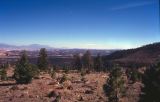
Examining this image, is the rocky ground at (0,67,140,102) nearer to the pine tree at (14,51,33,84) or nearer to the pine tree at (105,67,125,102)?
the pine tree at (14,51,33,84)

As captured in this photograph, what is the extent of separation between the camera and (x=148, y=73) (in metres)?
25.8

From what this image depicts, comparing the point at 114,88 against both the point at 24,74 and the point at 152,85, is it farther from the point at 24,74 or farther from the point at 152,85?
the point at 24,74

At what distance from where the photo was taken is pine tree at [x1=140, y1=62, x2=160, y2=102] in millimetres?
24078

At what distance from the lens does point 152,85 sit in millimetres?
24594

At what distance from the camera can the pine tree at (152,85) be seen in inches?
948

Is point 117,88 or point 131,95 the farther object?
point 131,95

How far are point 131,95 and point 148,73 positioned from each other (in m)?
25.3

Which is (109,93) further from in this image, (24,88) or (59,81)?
(59,81)

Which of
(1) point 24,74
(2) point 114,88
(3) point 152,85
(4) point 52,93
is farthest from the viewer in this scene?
(1) point 24,74

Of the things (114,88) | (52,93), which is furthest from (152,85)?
(52,93)

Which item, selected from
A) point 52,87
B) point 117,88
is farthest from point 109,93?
point 52,87

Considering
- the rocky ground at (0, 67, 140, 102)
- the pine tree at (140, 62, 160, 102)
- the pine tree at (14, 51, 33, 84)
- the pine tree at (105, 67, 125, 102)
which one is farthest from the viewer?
the pine tree at (14, 51, 33, 84)

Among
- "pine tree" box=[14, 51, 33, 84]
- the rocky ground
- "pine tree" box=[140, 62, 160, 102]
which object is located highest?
"pine tree" box=[140, 62, 160, 102]

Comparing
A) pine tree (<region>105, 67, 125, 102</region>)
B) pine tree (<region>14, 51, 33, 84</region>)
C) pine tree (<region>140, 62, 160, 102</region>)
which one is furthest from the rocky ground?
pine tree (<region>140, 62, 160, 102</region>)
